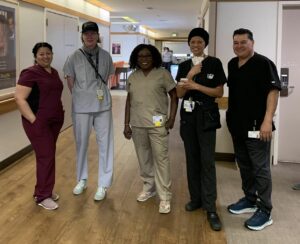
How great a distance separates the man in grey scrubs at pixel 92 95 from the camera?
3.17 metres

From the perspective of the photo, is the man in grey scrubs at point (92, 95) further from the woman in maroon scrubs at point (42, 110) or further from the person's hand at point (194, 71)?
the person's hand at point (194, 71)

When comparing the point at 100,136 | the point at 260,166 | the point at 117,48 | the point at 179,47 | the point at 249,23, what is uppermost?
the point at 179,47

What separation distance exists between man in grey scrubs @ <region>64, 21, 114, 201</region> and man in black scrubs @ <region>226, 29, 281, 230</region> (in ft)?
3.55

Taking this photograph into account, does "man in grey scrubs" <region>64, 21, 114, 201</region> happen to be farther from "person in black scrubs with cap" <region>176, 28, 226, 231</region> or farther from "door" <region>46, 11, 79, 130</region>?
"door" <region>46, 11, 79, 130</region>

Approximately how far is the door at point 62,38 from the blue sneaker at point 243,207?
3725mm

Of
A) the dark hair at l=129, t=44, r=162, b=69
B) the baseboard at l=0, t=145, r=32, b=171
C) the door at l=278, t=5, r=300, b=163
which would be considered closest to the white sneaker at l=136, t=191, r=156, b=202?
the dark hair at l=129, t=44, r=162, b=69

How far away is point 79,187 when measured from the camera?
Result: 3.44m

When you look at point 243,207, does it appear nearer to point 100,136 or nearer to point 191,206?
point 191,206

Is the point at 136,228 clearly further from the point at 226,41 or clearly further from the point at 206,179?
the point at 226,41

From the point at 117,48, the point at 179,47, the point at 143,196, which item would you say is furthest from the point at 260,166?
the point at 179,47

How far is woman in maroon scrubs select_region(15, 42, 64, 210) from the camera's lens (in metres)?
2.93

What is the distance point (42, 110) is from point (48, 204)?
0.77 meters

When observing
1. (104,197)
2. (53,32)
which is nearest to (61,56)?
(53,32)

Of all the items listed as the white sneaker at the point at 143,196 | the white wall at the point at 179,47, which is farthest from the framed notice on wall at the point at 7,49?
the white wall at the point at 179,47
